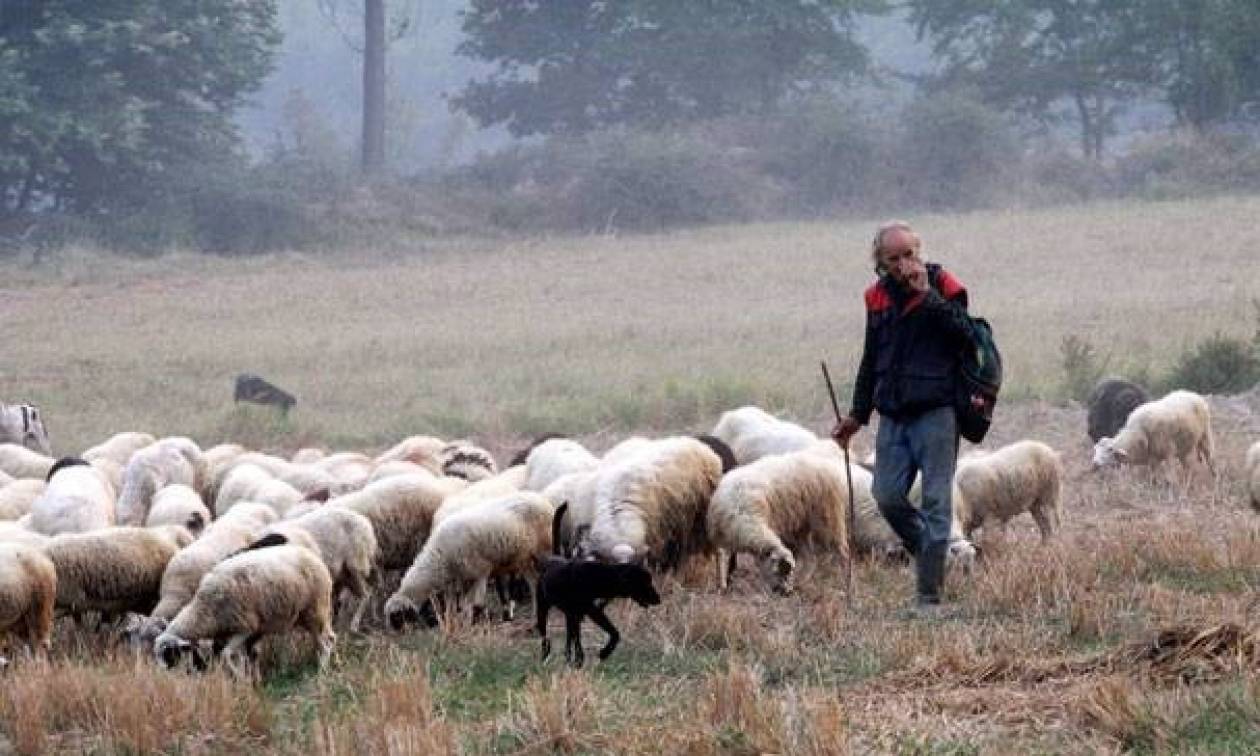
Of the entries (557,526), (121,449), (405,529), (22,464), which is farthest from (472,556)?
(121,449)

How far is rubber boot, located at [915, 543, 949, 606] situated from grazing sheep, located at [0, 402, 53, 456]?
32.3ft

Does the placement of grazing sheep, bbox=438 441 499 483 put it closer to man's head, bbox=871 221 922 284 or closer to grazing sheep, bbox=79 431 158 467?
grazing sheep, bbox=79 431 158 467

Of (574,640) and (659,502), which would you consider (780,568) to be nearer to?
(659,502)

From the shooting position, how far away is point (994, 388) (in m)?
9.84

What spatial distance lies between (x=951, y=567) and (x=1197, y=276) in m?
19.9

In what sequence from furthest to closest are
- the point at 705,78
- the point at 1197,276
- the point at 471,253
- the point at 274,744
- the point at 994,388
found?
the point at 705,78 < the point at 471,253 < the point at 1197,276 < the point at 994,388 < the point at 274,744

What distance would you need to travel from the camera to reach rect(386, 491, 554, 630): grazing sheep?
1051 centimetres

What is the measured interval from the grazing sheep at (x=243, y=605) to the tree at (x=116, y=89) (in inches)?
1213

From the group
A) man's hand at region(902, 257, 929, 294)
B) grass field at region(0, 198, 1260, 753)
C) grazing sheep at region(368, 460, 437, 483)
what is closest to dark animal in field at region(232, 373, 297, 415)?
grass field at region(0, 198, 1260, 753)

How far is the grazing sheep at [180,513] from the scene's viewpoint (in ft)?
39.4

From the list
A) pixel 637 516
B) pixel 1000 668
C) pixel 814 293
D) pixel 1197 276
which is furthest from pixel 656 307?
pixel 1000 668

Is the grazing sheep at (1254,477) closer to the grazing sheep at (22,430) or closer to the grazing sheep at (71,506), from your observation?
the grazing sheep at (71,506)

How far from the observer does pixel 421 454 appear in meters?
14.7

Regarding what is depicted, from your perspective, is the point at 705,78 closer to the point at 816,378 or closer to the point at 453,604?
the point at 816,378
